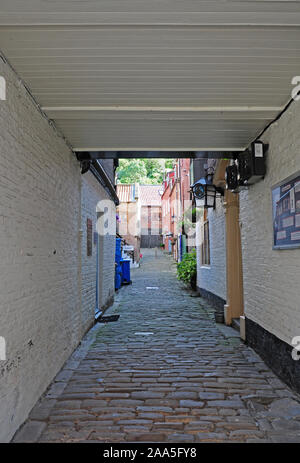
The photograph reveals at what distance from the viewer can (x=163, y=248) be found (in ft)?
138

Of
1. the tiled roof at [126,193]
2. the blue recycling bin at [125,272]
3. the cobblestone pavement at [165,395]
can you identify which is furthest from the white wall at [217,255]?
the tiled roof at [126,193]

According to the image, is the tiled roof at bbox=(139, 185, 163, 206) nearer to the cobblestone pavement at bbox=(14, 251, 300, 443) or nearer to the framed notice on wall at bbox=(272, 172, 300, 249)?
the cobblestone pavement at bbox=(14, 251, 300, 443)

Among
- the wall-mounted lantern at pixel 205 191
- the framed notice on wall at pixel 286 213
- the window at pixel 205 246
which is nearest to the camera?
Answer: the framed notice on wall at pixel 286 213

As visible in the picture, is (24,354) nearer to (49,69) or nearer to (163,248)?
(49,69)

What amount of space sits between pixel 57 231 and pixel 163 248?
37700 mm

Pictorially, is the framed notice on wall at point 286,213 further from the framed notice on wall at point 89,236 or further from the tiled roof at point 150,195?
the tiled roof at point 150,195

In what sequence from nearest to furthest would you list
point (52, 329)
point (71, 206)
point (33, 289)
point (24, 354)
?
point (24, 354) < point (33, 289) < point (52, 329) < point (71, 206)

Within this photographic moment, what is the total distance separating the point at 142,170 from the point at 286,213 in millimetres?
42134

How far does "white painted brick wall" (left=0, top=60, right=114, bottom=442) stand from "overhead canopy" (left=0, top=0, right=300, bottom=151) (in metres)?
0.38

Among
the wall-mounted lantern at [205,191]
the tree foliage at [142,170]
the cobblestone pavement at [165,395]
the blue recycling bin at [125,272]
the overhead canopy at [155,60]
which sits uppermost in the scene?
the tree foliage at [142,170]

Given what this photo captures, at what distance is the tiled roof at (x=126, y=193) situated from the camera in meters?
29.5

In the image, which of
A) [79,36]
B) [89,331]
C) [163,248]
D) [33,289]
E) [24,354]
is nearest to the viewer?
[79,36]

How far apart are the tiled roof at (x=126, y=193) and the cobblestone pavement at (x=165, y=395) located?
2334cm
